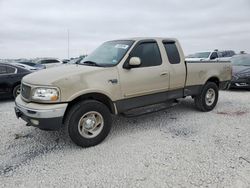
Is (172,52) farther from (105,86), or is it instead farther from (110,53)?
(105,86)

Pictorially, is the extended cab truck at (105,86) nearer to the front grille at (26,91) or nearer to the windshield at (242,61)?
the front grille at (26,91)

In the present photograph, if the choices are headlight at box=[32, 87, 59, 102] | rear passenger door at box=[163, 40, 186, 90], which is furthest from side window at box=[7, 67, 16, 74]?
rear passenger door at box=[163, 40, 186, 90]

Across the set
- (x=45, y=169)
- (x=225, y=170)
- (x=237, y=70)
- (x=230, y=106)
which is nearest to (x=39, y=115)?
(x=45, y=169)

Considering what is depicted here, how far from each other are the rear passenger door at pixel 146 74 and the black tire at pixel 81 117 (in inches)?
22.3

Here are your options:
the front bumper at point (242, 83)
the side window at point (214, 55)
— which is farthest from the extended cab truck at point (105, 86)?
the side window at point (214, 55)

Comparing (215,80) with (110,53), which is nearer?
(110,53)

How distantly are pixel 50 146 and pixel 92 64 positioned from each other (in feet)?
5.70

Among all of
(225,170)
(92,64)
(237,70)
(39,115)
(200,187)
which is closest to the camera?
(200,187)

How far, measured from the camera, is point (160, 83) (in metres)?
4.56

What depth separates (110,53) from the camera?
4.44 meters

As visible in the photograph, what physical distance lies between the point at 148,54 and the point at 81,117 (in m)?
1.98

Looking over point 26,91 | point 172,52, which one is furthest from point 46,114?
point 172,52

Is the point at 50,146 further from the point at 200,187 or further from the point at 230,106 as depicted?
the point at 230,106

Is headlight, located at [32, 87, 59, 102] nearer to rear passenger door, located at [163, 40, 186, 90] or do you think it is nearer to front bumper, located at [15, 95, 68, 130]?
front bumper, located at [15, 95, 68, 130]
